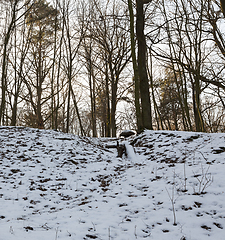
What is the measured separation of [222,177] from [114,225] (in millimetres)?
2277

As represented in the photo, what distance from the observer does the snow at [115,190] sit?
2703mm

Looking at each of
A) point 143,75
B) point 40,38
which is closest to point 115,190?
point 143,75

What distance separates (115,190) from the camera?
14.5 ft

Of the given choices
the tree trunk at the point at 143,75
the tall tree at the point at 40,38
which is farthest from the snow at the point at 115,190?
the tall tree at the point at 40,38

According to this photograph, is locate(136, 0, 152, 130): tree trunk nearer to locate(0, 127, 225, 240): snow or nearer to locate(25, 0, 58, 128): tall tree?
locate(0, 127, 225, 240): snow

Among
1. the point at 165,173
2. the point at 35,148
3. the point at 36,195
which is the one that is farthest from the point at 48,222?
the point at 35,148

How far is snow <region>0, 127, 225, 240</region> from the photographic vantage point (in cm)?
270

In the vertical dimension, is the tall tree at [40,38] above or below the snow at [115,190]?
above

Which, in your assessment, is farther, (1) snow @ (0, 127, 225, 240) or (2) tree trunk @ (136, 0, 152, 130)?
(2) tree trunk @ (136, 0, 152, 130)

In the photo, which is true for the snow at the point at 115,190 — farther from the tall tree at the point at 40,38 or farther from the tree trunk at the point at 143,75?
the tall tree at the point at 40,38

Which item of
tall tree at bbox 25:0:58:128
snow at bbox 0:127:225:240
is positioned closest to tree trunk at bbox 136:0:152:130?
snow at bbox 0:127:225:240

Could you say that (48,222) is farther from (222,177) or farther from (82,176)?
(222,177)

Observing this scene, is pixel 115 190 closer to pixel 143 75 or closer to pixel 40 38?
pixel 143 75

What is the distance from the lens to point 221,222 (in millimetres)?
2582
